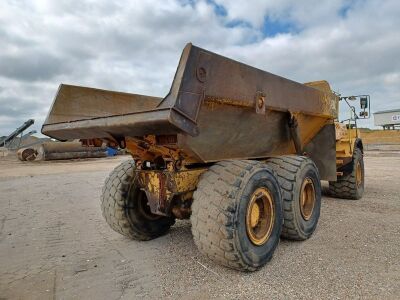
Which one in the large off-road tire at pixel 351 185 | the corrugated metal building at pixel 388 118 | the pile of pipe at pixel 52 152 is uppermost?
the corrugated metal building at pixel 388 118

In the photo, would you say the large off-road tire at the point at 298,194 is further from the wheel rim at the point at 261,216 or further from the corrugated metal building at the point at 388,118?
the corrugated metal building at the point at 388,118

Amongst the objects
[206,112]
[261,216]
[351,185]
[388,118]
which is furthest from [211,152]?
[388,118]

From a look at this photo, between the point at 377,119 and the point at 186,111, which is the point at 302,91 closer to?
the point at 186,111

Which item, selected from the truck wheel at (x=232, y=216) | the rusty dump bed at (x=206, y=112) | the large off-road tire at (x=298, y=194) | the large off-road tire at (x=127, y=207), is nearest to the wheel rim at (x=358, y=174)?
the rusty dump bed at (x=206, y=112)

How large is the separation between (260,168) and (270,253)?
0.86m

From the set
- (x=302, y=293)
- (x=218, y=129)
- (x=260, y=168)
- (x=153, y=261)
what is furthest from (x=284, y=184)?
(x=153, y=261)

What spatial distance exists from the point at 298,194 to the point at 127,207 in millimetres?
2060

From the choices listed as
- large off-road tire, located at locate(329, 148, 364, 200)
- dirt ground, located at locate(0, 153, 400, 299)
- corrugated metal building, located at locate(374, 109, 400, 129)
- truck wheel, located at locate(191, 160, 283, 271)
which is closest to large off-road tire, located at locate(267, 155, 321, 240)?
dirt ground, located at locate(0, 153, 400, 299)

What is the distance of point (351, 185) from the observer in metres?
6.78

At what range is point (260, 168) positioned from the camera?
351 centimetres

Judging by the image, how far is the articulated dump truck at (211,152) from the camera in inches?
120

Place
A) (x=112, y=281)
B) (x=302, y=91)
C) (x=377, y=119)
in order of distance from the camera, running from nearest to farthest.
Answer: (x=112, y=281) < (x=302, y=91) < (x=377, y=119)

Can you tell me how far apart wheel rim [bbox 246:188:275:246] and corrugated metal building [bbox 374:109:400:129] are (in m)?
45.0

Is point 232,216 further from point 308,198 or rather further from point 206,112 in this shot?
point 308,198
